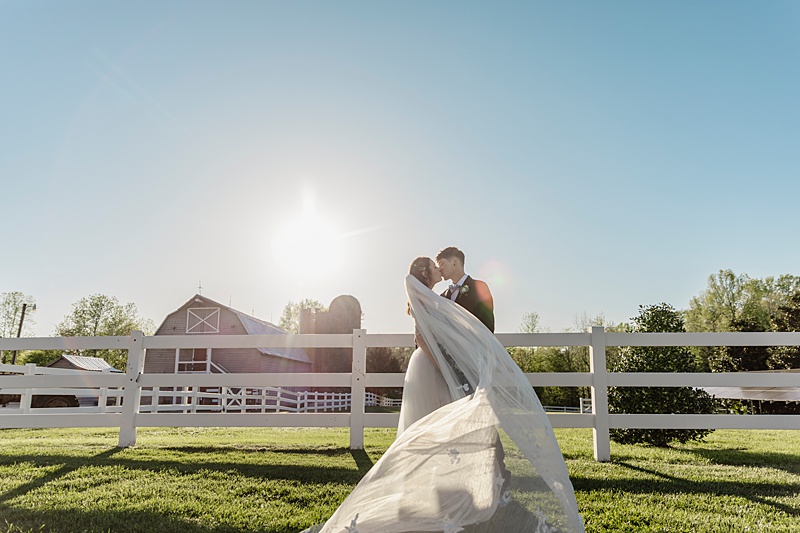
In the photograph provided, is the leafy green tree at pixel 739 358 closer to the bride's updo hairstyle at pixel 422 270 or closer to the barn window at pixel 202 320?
the barn window at pixel 202 320

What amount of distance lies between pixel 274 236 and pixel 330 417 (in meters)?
7.59

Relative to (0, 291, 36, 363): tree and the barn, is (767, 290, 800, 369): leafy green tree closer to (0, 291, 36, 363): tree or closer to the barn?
the barn

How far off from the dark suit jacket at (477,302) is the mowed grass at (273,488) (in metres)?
1.59

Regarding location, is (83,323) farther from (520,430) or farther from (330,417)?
(520,430)

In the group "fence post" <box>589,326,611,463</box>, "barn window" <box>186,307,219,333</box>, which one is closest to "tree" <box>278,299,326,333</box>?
"barn window" <box>186,307,219,333</box>

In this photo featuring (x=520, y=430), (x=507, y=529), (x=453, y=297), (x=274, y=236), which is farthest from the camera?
(x=274, y=236)

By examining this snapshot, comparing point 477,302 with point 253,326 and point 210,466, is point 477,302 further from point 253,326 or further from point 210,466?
point 253,326

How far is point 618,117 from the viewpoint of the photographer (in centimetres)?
A: 890

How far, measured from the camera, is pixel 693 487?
486cm

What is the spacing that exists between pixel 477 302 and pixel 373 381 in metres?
2.83

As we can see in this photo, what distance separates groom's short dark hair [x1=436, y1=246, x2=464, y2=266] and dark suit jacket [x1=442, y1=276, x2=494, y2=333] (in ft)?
0.65

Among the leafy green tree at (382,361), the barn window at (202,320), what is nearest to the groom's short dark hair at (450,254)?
the barn window at (202,320)

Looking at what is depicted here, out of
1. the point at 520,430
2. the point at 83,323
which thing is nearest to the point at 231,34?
the point at 520,430

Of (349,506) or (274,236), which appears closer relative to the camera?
(349,506)
